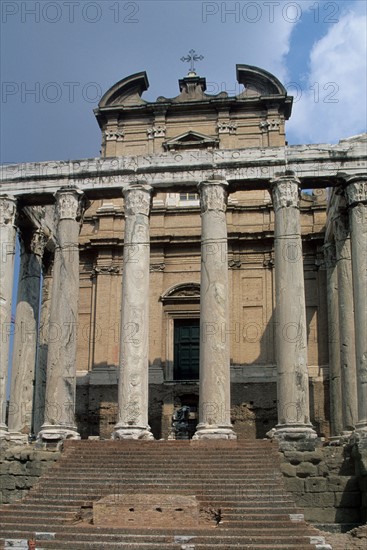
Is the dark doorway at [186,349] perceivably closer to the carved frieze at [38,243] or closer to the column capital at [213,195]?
the carved frieze at [38,243]

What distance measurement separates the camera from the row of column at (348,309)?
21.6 m

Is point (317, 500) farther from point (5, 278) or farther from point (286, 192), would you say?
point (5, 278)

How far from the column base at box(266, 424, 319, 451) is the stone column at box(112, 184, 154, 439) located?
3.89 metres

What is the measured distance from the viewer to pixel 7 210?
24.6 m

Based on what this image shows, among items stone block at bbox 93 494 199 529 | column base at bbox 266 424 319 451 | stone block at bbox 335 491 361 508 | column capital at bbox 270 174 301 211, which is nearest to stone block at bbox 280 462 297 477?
column base at bbox 266 424 319 451

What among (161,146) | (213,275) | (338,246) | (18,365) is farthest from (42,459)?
(161,146)

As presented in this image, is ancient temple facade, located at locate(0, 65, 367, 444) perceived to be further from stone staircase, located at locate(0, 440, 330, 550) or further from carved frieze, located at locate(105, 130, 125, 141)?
stone staircase, located at locate(0, 440, 330, 550)

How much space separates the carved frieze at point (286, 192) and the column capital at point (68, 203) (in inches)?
257

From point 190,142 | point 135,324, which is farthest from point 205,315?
point 190,142

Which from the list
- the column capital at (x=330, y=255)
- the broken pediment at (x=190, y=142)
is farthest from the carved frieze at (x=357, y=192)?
the broken pediment at (x=190, y=142)

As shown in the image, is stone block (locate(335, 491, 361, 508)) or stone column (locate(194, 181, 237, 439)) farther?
stone column (locate(194, 181, 237, 439))

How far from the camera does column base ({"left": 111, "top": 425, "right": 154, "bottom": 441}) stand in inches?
846

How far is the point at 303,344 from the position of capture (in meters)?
21.8

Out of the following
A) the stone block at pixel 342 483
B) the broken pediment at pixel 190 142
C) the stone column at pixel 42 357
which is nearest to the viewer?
the stone block at pixel 342 483
